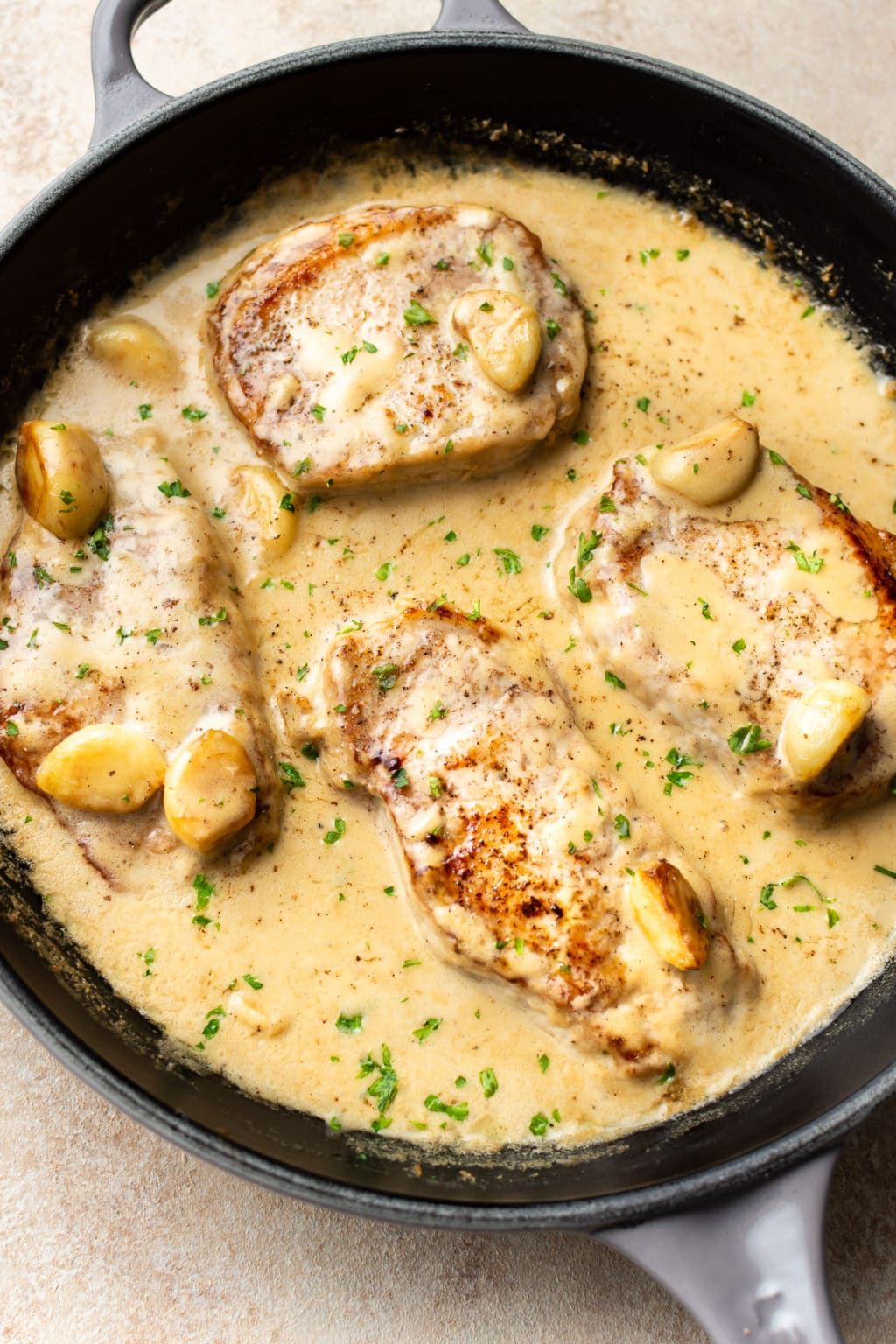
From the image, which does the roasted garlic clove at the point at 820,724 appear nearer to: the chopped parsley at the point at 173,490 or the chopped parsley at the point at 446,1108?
the chopped parsley at the point at 446,1108

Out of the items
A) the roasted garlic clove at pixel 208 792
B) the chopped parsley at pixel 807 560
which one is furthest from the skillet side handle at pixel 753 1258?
the chopped parsley at pixel 807 560

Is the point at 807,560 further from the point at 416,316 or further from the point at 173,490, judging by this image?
the point at 173,490

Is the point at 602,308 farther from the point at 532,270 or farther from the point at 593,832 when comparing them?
the point at 593,832

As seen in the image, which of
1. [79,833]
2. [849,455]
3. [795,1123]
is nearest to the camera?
[795,1123]

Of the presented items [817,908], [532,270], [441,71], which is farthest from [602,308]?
[817,908]

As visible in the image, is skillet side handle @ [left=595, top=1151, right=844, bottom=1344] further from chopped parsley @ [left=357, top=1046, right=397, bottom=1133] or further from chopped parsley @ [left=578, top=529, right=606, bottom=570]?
chopped parsley @ [left=578, top=529, right=606, bottom=570]

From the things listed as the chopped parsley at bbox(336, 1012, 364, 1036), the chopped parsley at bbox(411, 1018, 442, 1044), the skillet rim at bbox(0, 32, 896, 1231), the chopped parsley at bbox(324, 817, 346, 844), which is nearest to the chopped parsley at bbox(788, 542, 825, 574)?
the skillet rim at bbox(0, 32, 896, 1231)
